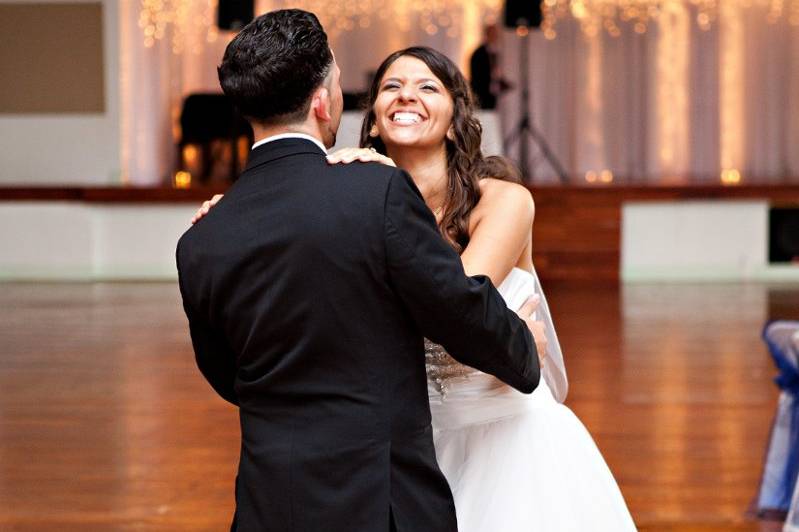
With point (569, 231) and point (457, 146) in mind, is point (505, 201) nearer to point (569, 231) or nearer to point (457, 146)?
point (457, 146)

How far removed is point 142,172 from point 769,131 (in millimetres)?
6300

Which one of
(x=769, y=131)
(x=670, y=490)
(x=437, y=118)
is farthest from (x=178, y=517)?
(x=769, y=131)

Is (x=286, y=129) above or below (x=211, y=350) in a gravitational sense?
above

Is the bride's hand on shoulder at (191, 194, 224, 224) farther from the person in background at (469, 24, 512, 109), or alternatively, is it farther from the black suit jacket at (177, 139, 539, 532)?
the person in background at (469, 24, 512, 109)

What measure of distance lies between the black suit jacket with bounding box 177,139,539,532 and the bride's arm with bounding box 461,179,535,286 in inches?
18.2

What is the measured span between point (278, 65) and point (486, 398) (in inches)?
31.7

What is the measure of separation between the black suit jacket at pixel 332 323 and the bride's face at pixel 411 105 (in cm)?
60

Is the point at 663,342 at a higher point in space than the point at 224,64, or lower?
lower

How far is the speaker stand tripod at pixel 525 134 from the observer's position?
463 inches

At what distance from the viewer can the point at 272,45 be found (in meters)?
1.67

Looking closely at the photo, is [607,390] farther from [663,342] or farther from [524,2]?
[524,2]

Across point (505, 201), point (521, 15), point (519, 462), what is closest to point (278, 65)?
point (505, 201)

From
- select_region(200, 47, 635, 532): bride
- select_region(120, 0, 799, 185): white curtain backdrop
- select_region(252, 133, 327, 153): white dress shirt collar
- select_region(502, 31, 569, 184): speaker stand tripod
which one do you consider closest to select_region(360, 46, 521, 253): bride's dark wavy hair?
select_region(200, 47, 635, 532): bride

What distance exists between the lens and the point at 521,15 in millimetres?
11539
